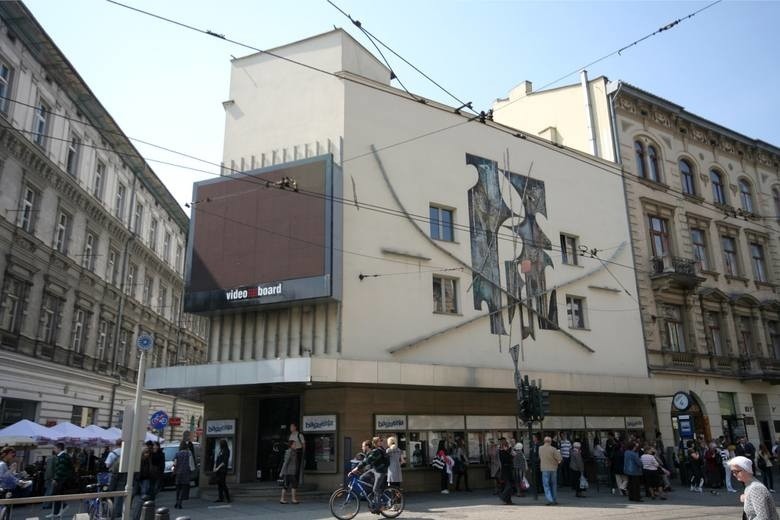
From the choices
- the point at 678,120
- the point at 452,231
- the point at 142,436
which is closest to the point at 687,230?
Answer: the point at 678,120

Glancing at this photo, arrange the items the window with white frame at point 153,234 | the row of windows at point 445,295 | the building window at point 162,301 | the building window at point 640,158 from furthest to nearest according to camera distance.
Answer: the building window at point 162,301
the window with white frame at point 153,234
the building window at point 640,158
the row of windows at point 445,295

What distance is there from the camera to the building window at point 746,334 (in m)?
31.9

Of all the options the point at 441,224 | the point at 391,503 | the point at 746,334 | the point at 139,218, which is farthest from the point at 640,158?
the point at 139,218

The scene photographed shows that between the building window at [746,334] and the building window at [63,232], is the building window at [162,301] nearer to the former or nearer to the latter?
the building window at [63,232]

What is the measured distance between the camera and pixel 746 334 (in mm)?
32594

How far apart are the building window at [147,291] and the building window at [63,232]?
11.4 m

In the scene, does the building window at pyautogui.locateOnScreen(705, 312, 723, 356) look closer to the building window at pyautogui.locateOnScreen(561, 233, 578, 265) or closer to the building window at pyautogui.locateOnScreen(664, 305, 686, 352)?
the building window at pyautogui.locateOnScreen(664, 305, 686, 352)

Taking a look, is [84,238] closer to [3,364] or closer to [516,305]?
[3,364]

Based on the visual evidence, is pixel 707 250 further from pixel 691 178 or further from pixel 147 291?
pixel 147 291

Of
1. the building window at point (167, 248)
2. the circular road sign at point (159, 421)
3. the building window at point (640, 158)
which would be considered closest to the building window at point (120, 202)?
the building window at point (167, 248)

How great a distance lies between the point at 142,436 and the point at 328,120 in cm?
1338

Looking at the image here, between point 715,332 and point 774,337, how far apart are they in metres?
5.02

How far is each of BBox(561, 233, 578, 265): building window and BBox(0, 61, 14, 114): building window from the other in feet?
76.7

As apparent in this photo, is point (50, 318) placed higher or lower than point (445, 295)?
higher
